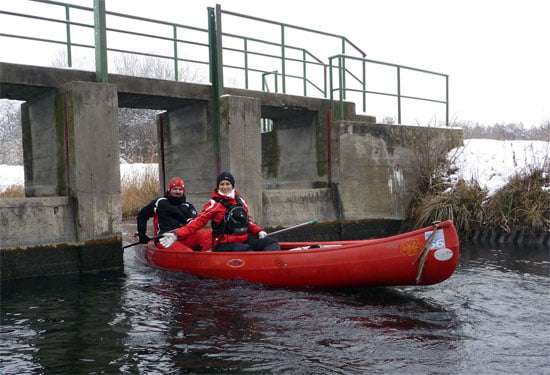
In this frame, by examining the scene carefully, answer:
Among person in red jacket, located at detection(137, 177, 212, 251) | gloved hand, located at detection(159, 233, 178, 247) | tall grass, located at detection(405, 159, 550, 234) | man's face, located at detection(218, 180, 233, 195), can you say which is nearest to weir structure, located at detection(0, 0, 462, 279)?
person in red jacket, located at detection(137, 177, 212, 251)

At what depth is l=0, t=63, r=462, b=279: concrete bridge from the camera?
27.9 ft

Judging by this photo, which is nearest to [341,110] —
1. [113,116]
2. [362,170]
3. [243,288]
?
[362,170]

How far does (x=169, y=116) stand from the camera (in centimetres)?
1218

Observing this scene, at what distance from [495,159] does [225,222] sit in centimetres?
884

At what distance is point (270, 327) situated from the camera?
17.6 feet

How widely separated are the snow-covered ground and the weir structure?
58cm

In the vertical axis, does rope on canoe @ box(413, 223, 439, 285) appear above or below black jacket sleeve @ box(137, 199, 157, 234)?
below

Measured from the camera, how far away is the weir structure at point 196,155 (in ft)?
28.0

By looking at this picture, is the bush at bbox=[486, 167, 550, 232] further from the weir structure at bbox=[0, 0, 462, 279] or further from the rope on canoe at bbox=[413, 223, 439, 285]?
the rope on canoe at bbox=[413, 223, 439, 285]

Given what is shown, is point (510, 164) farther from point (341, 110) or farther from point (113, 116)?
point (113, 116)

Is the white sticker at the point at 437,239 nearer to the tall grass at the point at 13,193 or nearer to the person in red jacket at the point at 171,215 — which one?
the person in red jacket at the point at 171,215

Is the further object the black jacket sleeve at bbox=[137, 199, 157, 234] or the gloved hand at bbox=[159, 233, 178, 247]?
the black jacket sleeve at bbox=[137, 199, 157, 234]

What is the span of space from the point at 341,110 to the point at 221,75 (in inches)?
135

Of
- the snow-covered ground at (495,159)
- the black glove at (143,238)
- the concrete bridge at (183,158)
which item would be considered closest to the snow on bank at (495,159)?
the snow-covered ground at (495,159)
